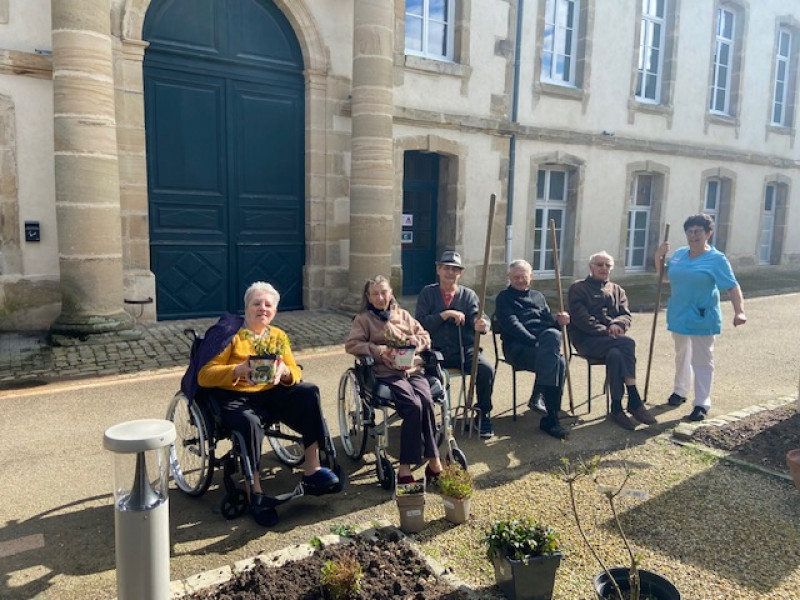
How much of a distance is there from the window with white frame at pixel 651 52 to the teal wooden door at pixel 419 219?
6145 mm

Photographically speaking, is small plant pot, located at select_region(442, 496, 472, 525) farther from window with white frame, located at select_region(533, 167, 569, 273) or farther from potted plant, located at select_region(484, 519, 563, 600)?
window with white frame, located at select_region(533, 167, 569, 273)

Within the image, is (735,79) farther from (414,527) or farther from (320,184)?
(414,527)

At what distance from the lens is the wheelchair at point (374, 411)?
13.4 feet

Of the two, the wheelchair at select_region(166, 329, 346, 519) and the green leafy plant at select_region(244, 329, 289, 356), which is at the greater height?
the green leafy plant at select_region(244, 329, 289, 356)

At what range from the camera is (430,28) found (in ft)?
38.2

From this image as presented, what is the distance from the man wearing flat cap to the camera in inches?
200

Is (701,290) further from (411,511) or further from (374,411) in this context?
(411,511)

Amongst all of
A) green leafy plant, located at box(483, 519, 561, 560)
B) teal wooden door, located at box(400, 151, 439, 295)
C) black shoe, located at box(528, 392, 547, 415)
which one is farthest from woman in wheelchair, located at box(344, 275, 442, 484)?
teal wooden door, located at box(400, 151, 439, 295)

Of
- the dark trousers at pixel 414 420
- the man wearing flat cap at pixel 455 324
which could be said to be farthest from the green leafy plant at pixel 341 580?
the man wearing flat cap at pixel 455 324

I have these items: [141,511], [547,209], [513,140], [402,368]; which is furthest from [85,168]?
[547,209]

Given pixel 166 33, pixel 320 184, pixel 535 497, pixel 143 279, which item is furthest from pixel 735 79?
pixel 535 497

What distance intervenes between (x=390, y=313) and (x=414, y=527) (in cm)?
157

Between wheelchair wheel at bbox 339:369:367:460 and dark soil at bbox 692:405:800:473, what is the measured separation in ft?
8.45

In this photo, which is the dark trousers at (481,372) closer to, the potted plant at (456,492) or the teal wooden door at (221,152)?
the potted plant at (456,492)
